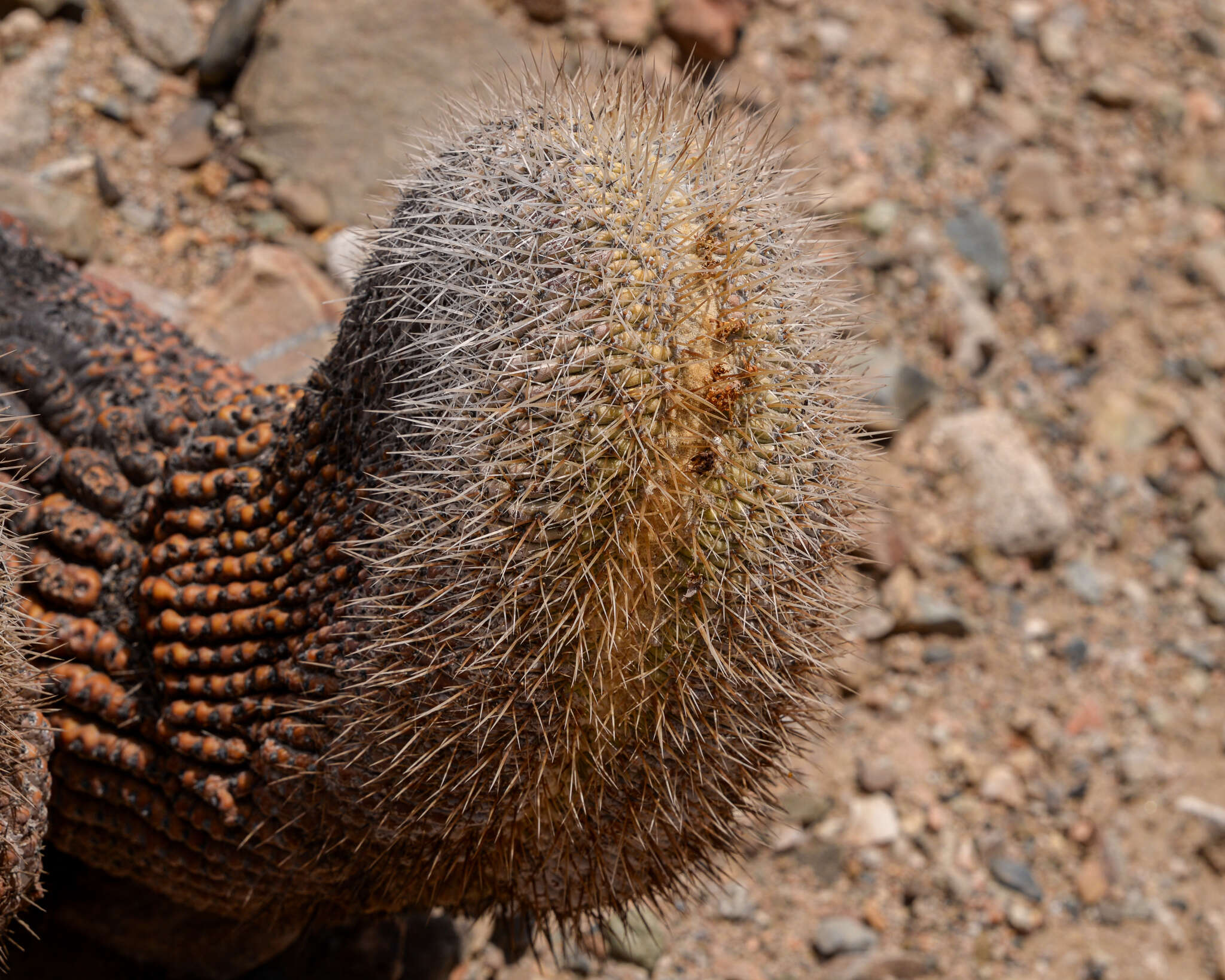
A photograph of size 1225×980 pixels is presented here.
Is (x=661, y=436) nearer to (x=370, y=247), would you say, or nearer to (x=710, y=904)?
Answer: (x=370, y=247)

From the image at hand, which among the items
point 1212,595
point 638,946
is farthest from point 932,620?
point 638,946

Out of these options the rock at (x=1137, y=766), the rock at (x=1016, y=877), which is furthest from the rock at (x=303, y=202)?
the rock at (x=1137, y=766)

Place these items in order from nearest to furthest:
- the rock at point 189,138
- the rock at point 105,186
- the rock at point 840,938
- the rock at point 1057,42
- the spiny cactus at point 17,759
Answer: the spiny cactus at point 17,759
the rock at point 840,938
the rock at point 105,186
the rock at point 189,138
the rock at point 1057,42

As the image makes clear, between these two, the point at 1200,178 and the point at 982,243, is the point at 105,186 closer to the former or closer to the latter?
the point at 982,243

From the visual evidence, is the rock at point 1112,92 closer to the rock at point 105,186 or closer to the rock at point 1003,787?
the rock at point 1003,787

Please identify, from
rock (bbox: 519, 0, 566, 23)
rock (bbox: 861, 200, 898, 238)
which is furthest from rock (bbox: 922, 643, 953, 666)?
rock (bbox: 519, 0, 566, 23)
